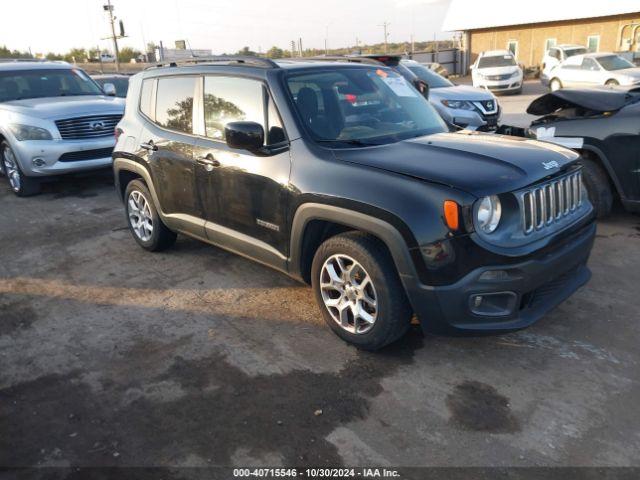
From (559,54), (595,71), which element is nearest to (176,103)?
(595,71)

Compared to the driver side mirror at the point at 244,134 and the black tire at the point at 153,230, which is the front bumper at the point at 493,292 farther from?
the black tire at the point at 153,230

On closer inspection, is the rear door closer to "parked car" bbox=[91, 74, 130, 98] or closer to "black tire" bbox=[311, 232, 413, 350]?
"black tire" bbox=[311, 232, 413, 350]

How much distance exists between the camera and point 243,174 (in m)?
4.05

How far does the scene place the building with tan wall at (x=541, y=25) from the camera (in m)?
Answer: 28.9

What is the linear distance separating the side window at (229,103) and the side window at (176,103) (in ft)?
0.81

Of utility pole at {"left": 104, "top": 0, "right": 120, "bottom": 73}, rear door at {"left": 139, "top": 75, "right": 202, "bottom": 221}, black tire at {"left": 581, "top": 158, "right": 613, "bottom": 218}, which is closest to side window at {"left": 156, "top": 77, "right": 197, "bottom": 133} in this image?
rear door at {"left": 139, "top": 75, "right": 202, "bottom": 221}

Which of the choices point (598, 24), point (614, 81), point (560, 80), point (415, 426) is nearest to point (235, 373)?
point (415, 426)

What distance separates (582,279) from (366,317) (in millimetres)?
1497

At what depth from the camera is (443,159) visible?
11.0 feet

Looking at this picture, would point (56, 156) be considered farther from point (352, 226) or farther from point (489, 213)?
point (489, 213)

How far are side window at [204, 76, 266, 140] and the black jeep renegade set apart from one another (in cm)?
1

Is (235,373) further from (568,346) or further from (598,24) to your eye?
(598,24)

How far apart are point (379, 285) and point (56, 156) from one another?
6410mm

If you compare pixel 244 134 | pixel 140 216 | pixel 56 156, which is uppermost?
pixel 244 134
